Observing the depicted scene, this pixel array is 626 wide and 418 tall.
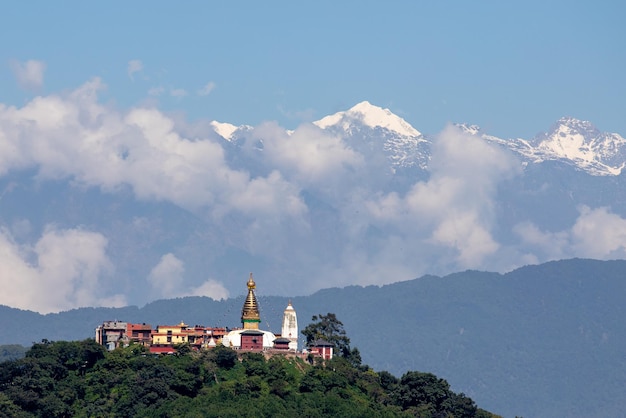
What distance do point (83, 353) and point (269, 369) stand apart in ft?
45.4

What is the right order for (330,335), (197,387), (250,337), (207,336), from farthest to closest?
1. (330,335)
2. (207,336)
3. (250,337)
4. (197,387)

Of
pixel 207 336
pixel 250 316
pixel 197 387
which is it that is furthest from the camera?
pixel 250 316

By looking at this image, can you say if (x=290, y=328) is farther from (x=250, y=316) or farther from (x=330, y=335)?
(x=330, y=335)

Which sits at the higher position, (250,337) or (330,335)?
(330,335)

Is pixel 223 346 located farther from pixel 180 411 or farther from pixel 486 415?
pixel 486 415

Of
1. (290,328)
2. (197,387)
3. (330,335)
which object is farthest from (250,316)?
(197,387)

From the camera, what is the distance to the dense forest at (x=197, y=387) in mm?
139750

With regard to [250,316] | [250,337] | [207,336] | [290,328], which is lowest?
[250,337]

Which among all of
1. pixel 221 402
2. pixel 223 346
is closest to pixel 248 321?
pixel 223 346

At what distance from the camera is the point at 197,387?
5630 inches

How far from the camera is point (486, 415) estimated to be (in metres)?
157

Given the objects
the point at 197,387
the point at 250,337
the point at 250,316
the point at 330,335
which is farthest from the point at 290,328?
the point at 197,387

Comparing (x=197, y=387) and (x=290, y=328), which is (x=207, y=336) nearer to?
(x=290, y=328)

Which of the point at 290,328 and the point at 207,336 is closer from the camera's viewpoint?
the point at 207,336
